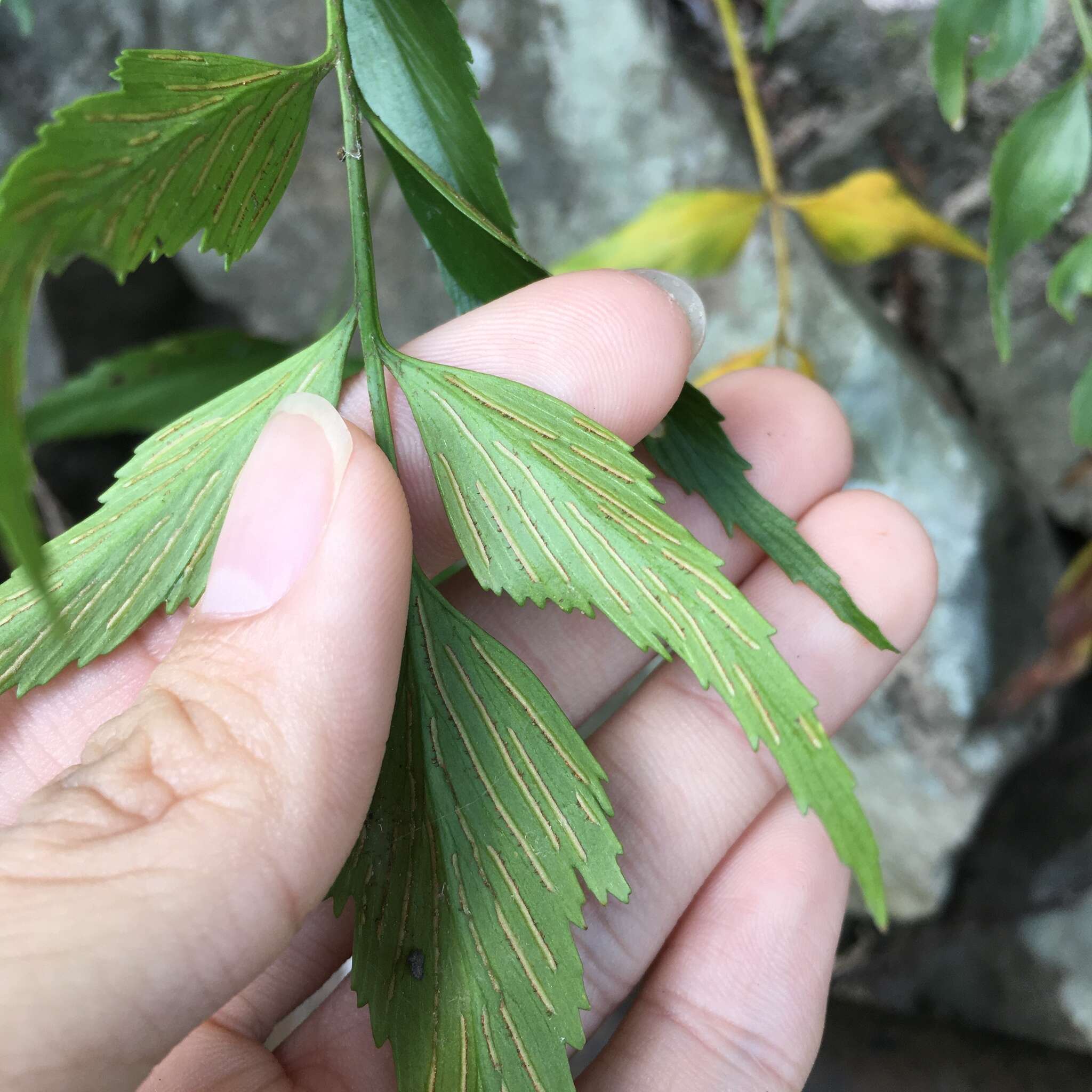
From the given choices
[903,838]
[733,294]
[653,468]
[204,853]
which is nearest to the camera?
[204,853]

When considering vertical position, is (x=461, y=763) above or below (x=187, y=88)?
below

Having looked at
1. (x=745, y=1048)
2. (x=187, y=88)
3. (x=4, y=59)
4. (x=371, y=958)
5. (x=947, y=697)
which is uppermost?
(x=4, y=59)

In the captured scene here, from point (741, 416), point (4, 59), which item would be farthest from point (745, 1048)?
point (4, 59)

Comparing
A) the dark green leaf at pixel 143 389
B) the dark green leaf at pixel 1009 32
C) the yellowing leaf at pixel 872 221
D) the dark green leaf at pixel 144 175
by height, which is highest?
the dark green leaf at pixel 144 175

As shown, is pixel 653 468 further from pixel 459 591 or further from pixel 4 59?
pixel 4 59

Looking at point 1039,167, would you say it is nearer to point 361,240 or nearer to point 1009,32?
point 1009,32

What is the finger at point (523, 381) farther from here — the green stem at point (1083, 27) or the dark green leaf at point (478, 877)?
the green stem at point (1083, 27)

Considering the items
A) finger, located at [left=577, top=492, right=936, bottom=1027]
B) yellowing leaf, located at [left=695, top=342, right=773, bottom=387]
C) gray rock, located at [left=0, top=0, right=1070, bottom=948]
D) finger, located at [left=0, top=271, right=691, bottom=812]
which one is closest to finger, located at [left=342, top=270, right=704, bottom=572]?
finger, located at [left=0, top=271, right=691, bottom=812]

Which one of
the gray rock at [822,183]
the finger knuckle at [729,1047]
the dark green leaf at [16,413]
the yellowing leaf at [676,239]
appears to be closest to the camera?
the dark green leaf at [16,413]

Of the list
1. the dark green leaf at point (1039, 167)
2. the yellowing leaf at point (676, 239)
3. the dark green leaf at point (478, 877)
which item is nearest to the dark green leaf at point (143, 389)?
the yellowing leaf at point (676, 239)
